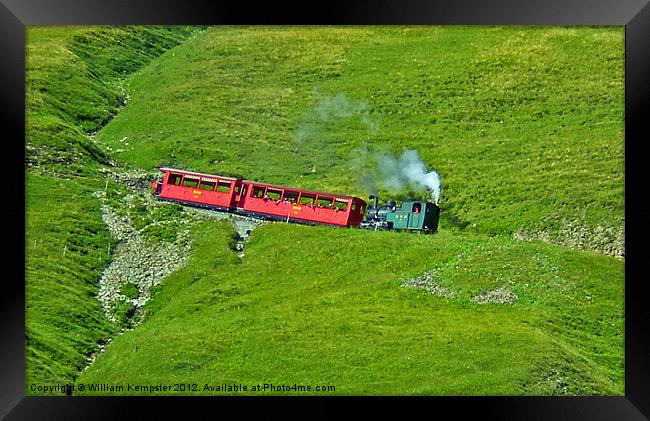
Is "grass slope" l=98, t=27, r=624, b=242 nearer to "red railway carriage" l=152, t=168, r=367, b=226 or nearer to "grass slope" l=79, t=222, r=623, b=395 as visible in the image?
"red railway carriage" l=152, t=168, r=367, b=226

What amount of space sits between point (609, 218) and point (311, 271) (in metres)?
6.51

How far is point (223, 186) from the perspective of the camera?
20047 millimetres

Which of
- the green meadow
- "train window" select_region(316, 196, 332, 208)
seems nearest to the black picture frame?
the green meadow

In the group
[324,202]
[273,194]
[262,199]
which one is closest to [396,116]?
[324,202]

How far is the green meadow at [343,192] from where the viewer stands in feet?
58.3

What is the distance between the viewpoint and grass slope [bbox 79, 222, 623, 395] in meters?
17.6

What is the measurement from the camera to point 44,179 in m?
18.3

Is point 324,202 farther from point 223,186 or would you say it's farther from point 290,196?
point 223,186
